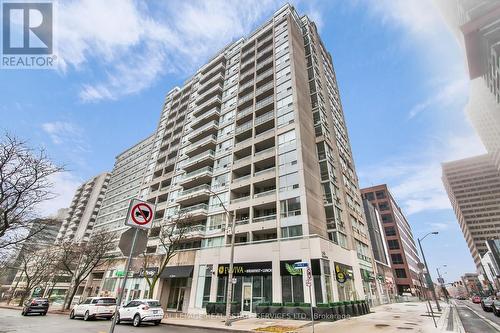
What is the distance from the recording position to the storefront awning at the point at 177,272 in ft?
99.9

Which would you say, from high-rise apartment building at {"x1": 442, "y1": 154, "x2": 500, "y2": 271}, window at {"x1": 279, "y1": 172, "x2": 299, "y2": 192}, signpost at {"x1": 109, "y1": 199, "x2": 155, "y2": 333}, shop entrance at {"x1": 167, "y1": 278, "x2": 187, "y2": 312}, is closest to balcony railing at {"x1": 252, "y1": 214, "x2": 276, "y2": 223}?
window at {"x1": 279, "y1": 172, "x2": 299, "y2": 192}

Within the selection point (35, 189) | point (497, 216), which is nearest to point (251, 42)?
point (35, 189)

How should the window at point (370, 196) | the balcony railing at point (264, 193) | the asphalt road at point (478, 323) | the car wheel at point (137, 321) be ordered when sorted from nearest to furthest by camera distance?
the asphalt road at point (478, 323) → the car wheel at point (137, 321) → the balcony railing at point (264, 193) → the window at point (370, 196)

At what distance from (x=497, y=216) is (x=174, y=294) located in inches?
7904

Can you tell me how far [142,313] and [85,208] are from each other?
91265 mm

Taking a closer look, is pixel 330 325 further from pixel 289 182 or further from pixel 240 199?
pixel 240 199

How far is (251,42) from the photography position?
1982 inches

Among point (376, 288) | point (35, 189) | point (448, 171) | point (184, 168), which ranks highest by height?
point (448, 171)

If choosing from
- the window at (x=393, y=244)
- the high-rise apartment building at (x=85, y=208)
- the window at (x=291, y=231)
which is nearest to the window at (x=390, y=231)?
the window at (x=393, y=244)

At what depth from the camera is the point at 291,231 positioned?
2619 cm

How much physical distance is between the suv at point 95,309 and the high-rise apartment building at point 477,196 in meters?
194

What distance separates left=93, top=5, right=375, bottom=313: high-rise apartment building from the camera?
25375mm

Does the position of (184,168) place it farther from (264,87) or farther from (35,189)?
(35,189)

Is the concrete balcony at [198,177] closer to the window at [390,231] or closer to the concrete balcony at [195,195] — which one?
the concrete balcony at [195,195]
